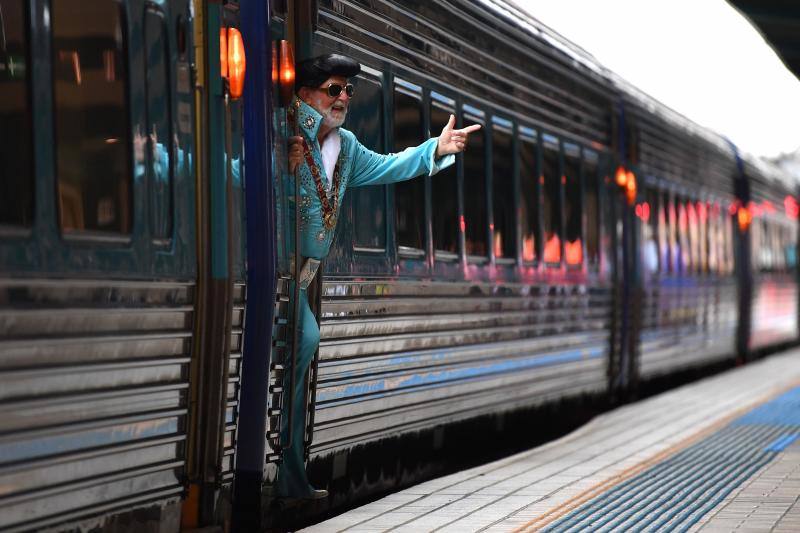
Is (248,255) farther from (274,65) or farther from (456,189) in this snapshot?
(456,189)

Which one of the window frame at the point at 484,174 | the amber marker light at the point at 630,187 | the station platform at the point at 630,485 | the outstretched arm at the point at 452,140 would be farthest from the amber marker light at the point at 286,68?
the amber marker light at the point at 630,187

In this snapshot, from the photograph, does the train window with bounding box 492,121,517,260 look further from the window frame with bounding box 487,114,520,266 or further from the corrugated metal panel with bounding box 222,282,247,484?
the corrugated metal panel with bounding box 222,282,247,484

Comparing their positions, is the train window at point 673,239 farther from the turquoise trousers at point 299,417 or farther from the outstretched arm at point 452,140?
the turquoise trousers at point 299,417

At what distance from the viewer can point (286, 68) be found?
640cm

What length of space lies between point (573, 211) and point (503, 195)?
2.18m

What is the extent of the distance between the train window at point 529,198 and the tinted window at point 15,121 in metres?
6.38

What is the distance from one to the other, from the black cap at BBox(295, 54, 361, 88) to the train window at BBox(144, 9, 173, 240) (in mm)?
1151

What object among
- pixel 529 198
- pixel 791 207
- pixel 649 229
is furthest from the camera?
pixel 791 207

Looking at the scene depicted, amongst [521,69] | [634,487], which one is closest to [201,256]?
[634,487]

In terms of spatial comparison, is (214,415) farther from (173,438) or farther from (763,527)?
(763,527)

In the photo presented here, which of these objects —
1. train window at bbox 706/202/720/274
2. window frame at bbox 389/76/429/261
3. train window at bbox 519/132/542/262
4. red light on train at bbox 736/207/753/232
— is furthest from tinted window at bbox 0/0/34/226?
red light on train at bbox 736/207/753/232

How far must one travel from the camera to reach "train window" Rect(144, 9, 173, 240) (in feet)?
17.8

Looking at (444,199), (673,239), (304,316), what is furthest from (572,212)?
(304,316)

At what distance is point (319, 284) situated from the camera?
6.91 metres
